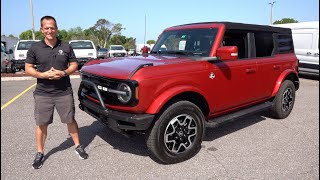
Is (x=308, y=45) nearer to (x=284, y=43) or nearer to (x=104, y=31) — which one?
(x=284, y=43)

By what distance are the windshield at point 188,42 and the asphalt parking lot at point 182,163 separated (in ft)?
4.67

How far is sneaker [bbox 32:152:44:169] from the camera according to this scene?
358 centimetres

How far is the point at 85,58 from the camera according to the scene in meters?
15.5

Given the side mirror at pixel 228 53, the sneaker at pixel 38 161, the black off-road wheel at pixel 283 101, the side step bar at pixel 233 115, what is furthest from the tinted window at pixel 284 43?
the sneaker at pixel 38 161

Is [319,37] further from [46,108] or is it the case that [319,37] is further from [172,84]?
[46,108]

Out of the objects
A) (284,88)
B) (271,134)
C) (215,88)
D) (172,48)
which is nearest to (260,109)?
(271,134)

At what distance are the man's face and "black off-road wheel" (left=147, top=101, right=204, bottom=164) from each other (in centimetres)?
164

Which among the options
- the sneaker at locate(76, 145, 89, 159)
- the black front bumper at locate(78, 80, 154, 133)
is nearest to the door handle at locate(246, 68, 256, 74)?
the black front bumper at locate(78, 80, 154, 133)

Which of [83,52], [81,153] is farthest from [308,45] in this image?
[81,153]

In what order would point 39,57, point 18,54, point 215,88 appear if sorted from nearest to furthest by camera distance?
point 39,57 → point 215,88 → point 18,54

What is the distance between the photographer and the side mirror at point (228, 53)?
379cm

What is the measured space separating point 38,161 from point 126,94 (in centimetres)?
144

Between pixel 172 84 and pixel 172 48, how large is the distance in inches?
57.7

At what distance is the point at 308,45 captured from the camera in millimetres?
11852
